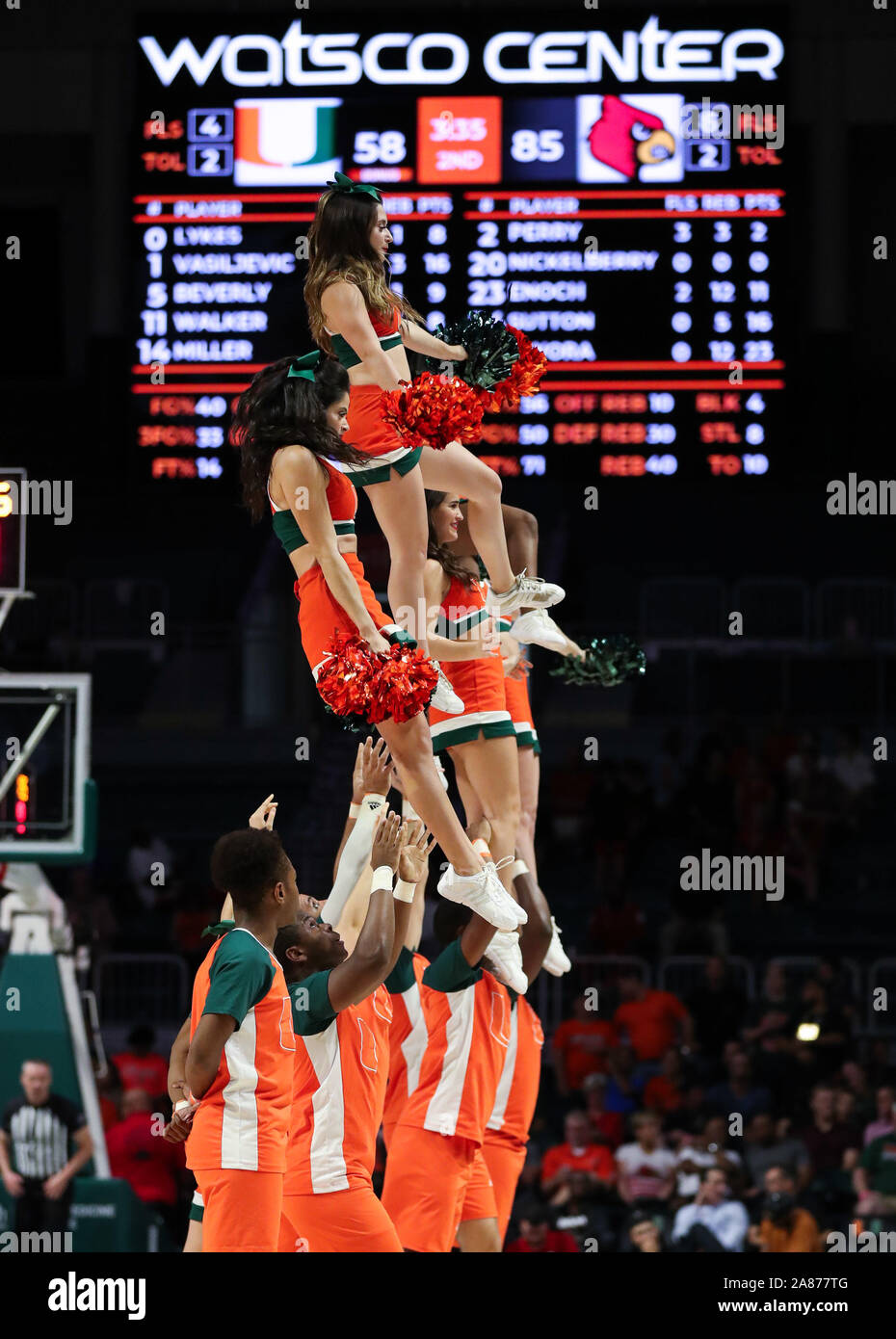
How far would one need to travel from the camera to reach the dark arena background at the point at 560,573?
11.2 metres

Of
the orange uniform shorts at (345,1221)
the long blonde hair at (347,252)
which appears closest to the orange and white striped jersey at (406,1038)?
the orange uniform shorts at (345,1221)

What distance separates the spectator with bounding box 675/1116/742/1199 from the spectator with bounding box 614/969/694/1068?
3.76 ft

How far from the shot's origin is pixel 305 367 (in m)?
6.67

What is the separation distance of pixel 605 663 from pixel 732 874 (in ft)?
22.9

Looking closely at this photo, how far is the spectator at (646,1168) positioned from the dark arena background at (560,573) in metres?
0.03

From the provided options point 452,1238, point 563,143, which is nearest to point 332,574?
point 452,1238

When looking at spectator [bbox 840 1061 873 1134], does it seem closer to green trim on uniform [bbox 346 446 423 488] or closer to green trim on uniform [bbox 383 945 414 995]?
green trim on uniform [bbox 383 945 414 995]

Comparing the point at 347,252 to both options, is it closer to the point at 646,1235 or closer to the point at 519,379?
the point at 519,379

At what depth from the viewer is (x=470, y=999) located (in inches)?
305

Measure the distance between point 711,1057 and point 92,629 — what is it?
6.24 metres

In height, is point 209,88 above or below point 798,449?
above

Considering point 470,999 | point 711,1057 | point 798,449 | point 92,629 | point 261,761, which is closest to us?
point 470,999

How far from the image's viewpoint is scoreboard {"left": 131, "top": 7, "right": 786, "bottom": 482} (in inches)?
476

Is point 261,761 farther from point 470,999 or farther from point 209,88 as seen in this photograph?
point 470,999
